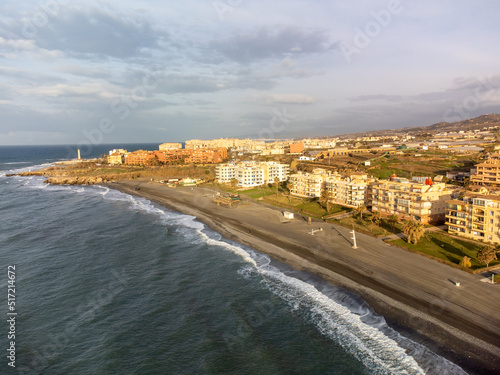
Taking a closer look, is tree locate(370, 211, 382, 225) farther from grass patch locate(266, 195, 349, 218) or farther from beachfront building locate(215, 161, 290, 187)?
beachfront building locate(215, 161, 290, 187)

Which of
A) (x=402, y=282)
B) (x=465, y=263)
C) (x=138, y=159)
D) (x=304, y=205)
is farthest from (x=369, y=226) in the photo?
(x=138, y=159)

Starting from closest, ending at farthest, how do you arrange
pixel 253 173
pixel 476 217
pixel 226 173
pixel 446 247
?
pixel 446 247 → pixel 476 217 → pixel 253 173 → pixel 226 173

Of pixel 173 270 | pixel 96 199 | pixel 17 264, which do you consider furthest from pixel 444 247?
pixel 96 199

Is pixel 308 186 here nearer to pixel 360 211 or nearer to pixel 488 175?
pixel 360 211

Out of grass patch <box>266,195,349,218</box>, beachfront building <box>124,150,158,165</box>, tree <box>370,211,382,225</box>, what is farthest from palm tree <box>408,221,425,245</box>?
beachfront building <box>124,150,158,165</box>

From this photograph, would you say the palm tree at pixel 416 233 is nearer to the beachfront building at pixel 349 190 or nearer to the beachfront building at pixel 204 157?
the beachfront building at pixel 349 190

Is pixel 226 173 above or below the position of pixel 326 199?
above
